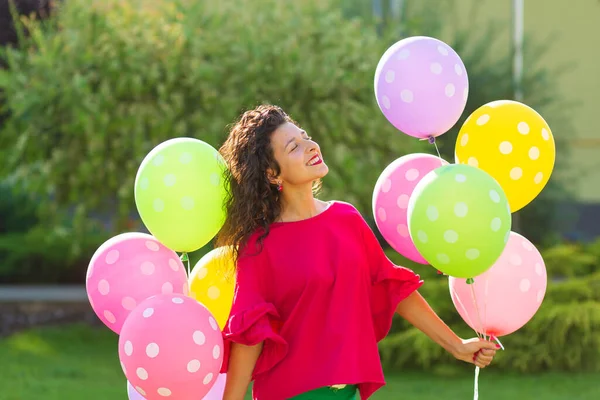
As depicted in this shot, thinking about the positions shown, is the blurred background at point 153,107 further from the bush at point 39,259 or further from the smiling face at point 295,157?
the smiling face at point 295,157

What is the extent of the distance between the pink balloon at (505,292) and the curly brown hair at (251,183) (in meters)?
0.64

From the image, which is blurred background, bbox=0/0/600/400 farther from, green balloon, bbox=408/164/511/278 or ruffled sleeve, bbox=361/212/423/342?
green balloon, bbox=408/164/511/278

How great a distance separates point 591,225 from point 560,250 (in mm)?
4549

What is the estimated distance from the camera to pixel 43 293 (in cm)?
815

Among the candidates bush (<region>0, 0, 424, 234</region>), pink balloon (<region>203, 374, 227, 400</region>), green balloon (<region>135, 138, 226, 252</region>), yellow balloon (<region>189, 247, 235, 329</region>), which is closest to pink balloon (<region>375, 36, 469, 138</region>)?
green balloon (<region>135, 138, 226, 252</region>)

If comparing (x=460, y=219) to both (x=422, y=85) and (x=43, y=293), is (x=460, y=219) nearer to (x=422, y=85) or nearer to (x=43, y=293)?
(x=422, y=85)

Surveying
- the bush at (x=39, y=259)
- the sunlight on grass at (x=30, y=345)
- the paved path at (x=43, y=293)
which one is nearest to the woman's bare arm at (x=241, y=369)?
the sunlight on grass at (x=30, y=345)

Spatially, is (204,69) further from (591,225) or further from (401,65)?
(591,225)

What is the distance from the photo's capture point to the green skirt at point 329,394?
8.89 ft

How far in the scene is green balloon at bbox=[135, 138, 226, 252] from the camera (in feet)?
9.15

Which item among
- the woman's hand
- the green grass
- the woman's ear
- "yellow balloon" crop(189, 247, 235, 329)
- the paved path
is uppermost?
the woman's ear

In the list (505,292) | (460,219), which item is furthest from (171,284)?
(505,292)

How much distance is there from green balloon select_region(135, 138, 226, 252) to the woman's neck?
0.18m

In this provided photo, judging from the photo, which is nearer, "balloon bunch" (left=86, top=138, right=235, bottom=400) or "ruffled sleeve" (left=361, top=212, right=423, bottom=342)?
"balloon bunch" (left=86, top=138, right=235, bottom=400)
